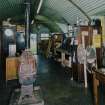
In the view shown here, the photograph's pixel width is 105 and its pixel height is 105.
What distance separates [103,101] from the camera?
11.9ft

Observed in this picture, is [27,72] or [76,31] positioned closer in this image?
[27,72]

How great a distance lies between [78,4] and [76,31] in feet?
3.77

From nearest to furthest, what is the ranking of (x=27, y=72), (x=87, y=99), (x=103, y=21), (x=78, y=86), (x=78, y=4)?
(x=27, y=72), (x=87, y=99), (x=78, y=86), (x=103, y=21), (x=78, y=4)

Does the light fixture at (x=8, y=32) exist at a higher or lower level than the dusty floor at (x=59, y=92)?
higher

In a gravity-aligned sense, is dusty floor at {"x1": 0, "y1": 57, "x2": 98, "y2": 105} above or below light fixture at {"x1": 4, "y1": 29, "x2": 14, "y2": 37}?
below

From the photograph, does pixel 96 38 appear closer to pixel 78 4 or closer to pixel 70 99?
pixel 78 4

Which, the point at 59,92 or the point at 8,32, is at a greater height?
the point at 8,32

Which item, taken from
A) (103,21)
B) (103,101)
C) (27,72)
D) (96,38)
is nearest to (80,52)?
(96,38)

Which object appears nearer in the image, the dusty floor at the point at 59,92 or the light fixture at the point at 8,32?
the dusty floor at the point at 59,92

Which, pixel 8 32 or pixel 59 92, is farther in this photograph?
pixel 8 32

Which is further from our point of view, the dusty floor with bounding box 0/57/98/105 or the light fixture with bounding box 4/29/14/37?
the light fixture with bounding box 4/29/14/37

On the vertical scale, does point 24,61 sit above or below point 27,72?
above

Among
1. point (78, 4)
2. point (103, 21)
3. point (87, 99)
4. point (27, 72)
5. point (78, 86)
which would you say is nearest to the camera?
point (27, 72)

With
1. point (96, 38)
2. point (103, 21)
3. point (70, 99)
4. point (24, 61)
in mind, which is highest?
point (103, 21)
